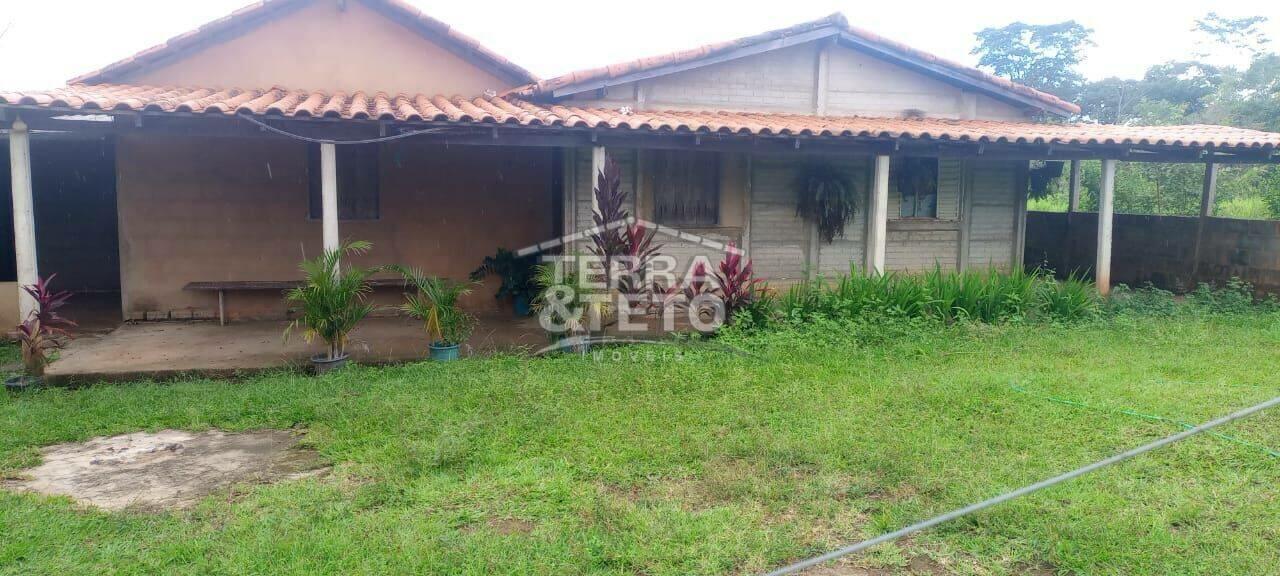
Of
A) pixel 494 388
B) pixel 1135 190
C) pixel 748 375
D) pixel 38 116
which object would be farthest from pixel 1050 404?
pixel 1135 190

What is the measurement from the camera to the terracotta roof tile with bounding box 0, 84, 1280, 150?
24.6ft

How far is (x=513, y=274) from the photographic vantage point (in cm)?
1065

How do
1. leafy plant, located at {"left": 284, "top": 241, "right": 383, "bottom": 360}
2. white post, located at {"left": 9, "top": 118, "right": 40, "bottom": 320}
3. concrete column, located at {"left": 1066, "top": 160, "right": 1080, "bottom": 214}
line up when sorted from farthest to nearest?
concrete column, located at {"left": 1066, "top": 160, "right": 1080, "bottom": 214}
leafy plant, located at {"left": 284, "top": 241, "right": 383, "bottom": 360}
white post, located at {"left": 9, "top": 118, "right": 40, "bottom": 320}

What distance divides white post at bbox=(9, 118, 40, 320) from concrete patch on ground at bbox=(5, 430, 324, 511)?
96.2 inches

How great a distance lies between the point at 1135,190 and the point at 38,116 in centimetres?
1727

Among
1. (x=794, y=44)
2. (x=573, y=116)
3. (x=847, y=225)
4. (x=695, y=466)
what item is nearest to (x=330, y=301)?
(x=573, y=116)

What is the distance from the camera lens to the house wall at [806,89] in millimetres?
10859

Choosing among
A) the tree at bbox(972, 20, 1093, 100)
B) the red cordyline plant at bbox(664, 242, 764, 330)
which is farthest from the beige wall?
the tree at bbox(972, 20, 1093, 100)

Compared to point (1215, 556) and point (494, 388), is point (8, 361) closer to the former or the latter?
point (494, 388)

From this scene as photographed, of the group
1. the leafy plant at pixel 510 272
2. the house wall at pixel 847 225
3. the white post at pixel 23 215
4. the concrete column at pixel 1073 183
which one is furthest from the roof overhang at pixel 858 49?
the white post at pixel 23 215

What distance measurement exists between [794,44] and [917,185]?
8.27 feet

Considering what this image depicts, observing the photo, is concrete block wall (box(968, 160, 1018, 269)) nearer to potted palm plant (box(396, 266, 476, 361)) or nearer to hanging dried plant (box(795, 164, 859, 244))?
hanging dried plant (box(795, 164, 859, 244))

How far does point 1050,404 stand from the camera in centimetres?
636

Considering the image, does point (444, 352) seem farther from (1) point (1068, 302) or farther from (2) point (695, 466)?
(1) point (1068, 302)
